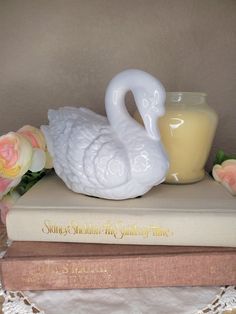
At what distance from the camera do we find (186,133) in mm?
562

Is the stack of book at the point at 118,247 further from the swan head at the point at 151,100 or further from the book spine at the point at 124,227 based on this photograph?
the swan head at the point at 151,100

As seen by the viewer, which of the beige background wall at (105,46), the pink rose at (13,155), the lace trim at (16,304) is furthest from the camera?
the beige background wall at (105,46)

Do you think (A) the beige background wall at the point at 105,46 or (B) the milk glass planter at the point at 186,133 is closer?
(B) the milk glass planter at the point at 186,133

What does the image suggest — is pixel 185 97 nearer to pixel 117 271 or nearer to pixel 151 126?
pixel 151 126

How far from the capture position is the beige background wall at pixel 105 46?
710 millimetres

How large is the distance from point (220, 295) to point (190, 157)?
0.69 feet

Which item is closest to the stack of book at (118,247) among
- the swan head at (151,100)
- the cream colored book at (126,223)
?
the cream colored book at (126,223)

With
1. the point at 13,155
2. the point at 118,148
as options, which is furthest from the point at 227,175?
the point at 13,155

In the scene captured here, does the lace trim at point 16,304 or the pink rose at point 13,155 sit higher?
the pink rose at point 13,155

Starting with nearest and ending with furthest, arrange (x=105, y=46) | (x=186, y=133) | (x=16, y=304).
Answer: (x=16, y=304) → (x=186, y=133) → (x=105, y=46)

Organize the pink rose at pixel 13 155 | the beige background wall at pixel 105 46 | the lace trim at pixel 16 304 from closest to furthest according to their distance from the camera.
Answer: the lace trim at pixel 16 304 < the pink rose at pixel 13 155 < the beige background wall at pixel 105 46

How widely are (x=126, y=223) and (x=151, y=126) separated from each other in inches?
5.2

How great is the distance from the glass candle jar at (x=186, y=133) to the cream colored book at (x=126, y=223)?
0.10 metres

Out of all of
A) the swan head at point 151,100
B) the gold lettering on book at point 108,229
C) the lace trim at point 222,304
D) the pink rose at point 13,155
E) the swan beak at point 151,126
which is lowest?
the lace trim at point 222,304
